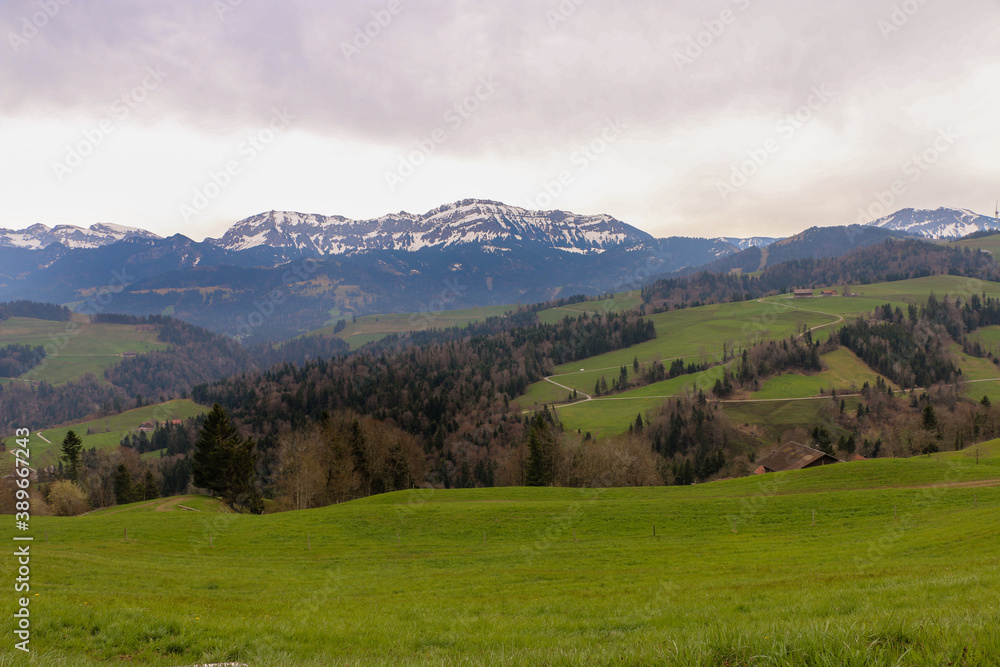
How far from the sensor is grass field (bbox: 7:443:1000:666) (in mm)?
6801

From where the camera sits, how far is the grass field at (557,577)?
6801 millimetres

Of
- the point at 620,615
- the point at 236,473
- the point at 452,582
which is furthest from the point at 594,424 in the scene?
the point at 620,615

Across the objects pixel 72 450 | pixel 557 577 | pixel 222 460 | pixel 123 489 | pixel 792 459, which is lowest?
pixel 792 459

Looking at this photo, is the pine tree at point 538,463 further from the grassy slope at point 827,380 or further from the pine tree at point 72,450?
the grassy slope at point 827,380

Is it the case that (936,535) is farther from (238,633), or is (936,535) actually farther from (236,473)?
(236,473)

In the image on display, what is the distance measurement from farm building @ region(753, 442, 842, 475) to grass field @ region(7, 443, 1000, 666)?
967 inches

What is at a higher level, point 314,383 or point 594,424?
point 314,383

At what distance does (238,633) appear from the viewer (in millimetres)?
9859

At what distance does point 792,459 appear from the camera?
8706 cm

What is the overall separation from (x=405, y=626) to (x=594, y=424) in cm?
13780

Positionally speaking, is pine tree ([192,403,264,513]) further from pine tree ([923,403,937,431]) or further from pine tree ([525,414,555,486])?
pine tree ([923,403,937,431])

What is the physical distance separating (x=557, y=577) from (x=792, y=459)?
262 feet

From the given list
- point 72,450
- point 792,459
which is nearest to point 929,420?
point 792,459

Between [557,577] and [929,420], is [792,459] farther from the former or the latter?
[557,577]
